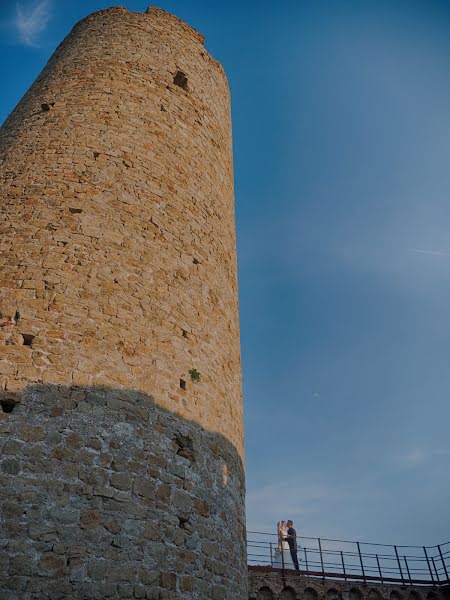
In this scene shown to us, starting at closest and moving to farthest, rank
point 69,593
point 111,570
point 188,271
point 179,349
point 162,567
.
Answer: point 69,593 < point 111,570 < point 162,567 < point 179,349 < point 188,271

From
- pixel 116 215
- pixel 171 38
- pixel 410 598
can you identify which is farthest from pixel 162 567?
pixel 410 598

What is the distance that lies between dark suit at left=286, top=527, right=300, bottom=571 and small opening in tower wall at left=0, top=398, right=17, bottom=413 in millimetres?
8978

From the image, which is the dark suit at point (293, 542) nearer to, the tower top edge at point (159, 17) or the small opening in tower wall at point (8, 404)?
the small opening in tower wall at point (8, 404)

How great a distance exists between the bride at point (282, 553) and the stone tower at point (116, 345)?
586 cm

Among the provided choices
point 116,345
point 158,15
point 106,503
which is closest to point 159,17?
point 158,15

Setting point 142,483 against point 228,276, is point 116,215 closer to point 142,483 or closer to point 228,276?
point 228,276

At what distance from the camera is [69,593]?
3873mm

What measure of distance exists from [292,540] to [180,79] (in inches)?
395

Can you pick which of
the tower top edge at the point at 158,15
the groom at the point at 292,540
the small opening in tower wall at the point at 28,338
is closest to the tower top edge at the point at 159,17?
the tower top edge at the point at 158,15

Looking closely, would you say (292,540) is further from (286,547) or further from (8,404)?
(8,404)

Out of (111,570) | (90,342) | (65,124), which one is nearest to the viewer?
(111,570)

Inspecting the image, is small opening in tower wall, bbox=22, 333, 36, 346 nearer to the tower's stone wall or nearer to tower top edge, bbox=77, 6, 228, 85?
the tower's stone wall

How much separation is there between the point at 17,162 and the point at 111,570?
506 centimetres

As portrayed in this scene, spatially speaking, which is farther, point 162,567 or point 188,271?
point 188,271
